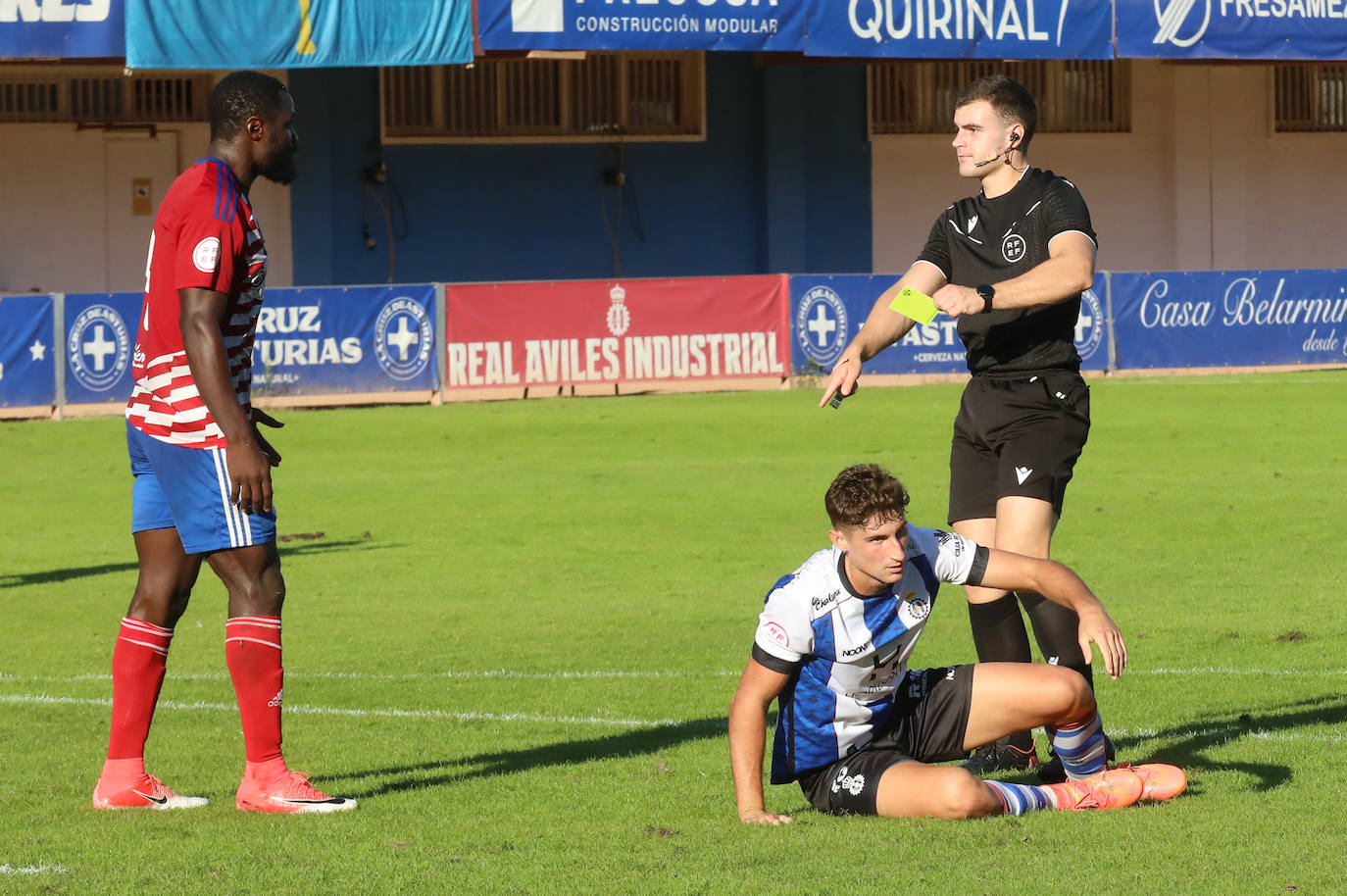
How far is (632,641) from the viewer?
9.16 m

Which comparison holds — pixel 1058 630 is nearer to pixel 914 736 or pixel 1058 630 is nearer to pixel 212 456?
pixel 914 736

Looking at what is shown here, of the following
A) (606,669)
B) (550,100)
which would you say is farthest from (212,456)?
(550,100)

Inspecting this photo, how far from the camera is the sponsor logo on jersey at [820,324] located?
78.7 ft

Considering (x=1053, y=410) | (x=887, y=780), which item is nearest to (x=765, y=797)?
(x=887, y=780)

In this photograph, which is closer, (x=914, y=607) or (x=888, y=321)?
(x=914, y=607)

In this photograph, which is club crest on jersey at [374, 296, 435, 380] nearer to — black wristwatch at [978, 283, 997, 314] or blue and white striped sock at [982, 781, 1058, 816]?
black wristwatch at [978, 283, 997, 314]

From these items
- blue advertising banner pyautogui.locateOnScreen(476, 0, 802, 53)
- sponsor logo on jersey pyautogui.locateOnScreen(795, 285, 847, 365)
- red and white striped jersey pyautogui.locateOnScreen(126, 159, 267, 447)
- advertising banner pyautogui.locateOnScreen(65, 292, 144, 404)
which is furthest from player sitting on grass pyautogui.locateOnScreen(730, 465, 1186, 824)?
blue advertising banner pyautogui.locateOnScreen(476, 0, 802, 53)

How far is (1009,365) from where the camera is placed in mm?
6199

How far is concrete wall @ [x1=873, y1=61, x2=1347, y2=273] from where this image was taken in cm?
3284

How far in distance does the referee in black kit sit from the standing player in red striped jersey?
1.83 metres

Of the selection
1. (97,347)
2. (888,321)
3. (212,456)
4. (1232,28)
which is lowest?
(212,456)

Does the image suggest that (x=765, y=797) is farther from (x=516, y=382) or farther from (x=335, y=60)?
(x=335, y=60)

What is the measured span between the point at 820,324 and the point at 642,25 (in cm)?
553

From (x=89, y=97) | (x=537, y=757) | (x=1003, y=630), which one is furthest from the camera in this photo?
(x=89, y=97)
